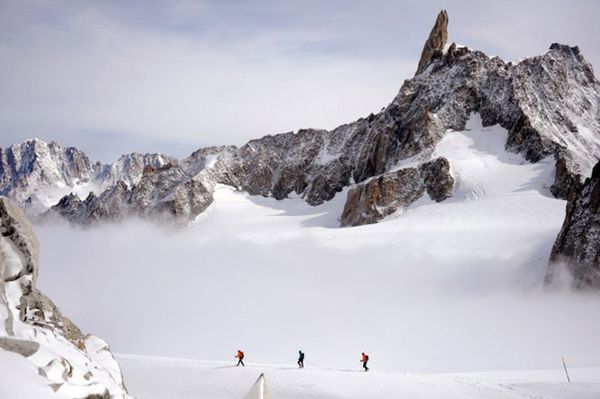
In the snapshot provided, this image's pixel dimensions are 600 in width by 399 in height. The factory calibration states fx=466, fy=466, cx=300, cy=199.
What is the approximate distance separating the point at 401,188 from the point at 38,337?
8947 centimetres

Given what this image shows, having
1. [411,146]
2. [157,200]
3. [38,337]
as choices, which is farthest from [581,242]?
[157,200]

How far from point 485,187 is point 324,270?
124 feet

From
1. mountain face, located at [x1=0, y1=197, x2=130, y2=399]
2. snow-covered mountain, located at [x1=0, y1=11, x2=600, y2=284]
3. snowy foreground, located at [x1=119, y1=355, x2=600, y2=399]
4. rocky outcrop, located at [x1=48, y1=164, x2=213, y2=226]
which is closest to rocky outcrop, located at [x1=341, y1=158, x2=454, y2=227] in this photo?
snow-covered mountain, located at [x1=0, y1=11, x2=600, y2=284]

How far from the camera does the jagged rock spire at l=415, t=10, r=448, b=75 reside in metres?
126

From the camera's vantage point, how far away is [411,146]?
348ft

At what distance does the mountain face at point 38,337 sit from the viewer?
412 inches

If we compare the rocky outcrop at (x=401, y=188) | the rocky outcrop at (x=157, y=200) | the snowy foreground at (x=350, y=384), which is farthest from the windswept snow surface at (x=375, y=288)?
the rocky outcrop at (x=157, y=200)

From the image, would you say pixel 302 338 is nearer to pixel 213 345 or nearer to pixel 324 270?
pixel 213 345

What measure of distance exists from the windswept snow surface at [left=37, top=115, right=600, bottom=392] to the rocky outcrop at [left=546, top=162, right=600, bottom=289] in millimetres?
2713

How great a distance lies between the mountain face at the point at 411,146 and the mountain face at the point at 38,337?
7973cm

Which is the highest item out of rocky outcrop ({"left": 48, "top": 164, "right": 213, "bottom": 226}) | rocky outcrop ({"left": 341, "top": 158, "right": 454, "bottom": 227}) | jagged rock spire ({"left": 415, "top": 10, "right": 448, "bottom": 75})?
jagged rock spire ({"left": 415, "top": 10, "right": 448, "bottom": 75})

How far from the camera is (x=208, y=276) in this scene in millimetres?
82250

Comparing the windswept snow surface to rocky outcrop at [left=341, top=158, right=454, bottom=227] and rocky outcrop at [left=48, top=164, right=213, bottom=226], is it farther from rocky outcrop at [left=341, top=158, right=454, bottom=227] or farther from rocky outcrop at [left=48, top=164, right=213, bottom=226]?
rocky outcrop at [left=48, top=164, right=213, bottom=226]

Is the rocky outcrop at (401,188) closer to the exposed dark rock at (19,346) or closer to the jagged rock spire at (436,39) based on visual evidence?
the jagged rock spire at (436,39)
